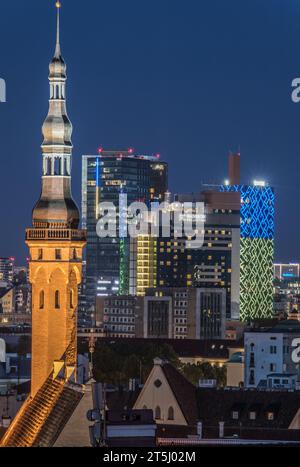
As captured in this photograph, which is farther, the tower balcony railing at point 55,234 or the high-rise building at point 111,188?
the high-rise building at point 111,188

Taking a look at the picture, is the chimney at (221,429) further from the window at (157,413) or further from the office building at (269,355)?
the office building at (269,355)

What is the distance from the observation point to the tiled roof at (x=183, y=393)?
54.5 meters

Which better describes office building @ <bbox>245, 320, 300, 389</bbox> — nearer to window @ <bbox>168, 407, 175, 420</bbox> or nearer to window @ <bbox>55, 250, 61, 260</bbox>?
window @ <bbox>168, 407, 175, 420</bbox>

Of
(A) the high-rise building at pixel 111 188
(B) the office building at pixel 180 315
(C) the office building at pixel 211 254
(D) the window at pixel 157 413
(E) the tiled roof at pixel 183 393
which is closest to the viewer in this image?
(D) the window at pixel 157 413

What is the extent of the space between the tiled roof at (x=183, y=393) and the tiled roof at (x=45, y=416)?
18.8 metres

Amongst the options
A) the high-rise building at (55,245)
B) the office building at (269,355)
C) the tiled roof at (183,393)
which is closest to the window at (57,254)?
the high-rise building at (55,245)

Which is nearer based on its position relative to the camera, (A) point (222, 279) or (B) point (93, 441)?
(B) point (93, 441)

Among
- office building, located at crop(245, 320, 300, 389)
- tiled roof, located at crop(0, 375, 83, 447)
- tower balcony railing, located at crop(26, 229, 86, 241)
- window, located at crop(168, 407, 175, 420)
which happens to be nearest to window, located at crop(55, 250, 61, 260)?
tower balcony railing, located at crop(26, 229, 86, 241)

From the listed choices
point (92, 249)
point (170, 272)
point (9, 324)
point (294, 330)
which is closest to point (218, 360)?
point (294, 330)

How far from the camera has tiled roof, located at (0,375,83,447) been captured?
30844 mm

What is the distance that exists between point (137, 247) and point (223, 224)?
8.29 metres

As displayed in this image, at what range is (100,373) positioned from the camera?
8525cm

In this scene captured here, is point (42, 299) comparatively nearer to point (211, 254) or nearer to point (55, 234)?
point (55, 234)

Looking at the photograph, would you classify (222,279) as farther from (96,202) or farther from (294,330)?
(294,330)
